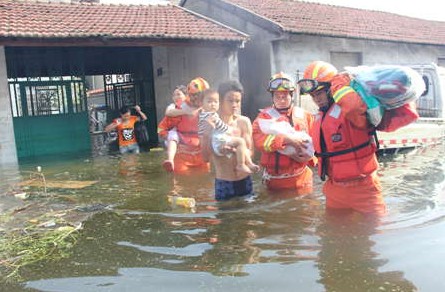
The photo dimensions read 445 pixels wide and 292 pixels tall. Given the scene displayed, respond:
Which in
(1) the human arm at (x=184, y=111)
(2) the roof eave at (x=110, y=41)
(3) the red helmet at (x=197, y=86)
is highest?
(2) the roof eave at (x=110, y=41)

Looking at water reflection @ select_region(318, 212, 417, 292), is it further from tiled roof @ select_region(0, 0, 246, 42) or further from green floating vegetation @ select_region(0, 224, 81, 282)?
tiled roof @ select_region(0, 0, 246, 42)

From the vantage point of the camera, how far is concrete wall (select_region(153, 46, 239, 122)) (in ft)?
45.4

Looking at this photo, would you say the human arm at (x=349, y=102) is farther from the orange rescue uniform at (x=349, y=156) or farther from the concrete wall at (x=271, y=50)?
the concrete wall at (x=271, y=50)

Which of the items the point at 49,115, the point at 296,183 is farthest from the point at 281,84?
the point at 49,115

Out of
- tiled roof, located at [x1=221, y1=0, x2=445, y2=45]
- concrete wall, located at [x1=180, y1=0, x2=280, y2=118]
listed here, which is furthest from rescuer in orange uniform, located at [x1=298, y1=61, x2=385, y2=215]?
concrete wall, located at [x1=180, y1=0, x2=280, y2=118]

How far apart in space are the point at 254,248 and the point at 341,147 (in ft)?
3.68

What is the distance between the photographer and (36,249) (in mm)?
4004

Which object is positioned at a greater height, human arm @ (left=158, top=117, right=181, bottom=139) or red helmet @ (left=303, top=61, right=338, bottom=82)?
red helmet @ (left=303, top=61, right=338, bottom=82)

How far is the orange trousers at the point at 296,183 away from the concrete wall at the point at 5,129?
26.0ft

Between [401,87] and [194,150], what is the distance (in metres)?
4.15

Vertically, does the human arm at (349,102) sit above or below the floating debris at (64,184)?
above

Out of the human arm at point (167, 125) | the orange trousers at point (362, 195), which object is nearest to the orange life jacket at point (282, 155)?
the orange trousers at point (362, 195)

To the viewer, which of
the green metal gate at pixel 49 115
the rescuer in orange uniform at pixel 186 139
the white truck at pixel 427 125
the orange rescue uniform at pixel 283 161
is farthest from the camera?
the green metal gate at pixel 49 115

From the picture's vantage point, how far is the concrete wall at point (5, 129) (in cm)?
1088
